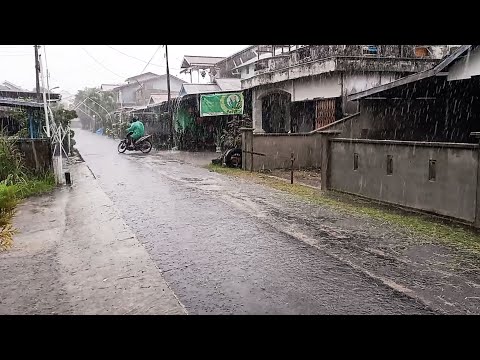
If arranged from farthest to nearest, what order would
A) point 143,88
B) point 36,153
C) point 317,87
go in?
point 143,88, point 317,87, point 36,153

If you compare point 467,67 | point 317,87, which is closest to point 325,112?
point 317,87

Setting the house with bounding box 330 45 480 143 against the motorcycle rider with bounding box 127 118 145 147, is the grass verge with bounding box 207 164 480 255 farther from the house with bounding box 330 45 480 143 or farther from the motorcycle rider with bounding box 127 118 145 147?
the motorcycle rider with bounding box 127 118 145 147

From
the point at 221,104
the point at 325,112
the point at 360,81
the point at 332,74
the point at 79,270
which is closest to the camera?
the point at 79,270

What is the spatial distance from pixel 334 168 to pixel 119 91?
53.9 metres

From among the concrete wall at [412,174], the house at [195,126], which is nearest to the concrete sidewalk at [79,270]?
the concrete wall at [412,174]

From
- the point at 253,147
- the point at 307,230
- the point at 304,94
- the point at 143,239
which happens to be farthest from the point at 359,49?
the point at 143,239

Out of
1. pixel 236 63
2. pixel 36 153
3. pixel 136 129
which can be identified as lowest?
pixel 36 153

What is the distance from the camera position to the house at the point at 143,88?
2237 inches

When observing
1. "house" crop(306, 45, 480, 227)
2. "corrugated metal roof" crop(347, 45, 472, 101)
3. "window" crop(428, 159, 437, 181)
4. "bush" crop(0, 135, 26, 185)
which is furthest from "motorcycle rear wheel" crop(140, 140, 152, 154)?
"window" crop(428, 159, 437, 181)

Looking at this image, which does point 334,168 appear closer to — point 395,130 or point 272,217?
point 272,217

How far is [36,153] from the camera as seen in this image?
12.9 m

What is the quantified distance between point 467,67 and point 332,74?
774 centimetres

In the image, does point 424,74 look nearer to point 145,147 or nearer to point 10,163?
point 10,163

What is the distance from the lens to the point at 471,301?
4469 mm
